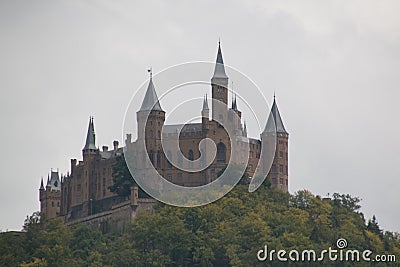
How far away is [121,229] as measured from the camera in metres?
118

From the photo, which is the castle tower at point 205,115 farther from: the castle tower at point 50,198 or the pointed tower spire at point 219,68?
the castle tower at point 50,198

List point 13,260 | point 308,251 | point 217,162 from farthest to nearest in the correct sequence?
point 217,162 → point 13,260 → point 308,251

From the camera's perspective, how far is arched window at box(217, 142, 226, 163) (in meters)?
122

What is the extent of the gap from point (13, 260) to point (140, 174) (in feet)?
42.6

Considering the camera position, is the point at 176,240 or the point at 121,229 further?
the point at 121,229

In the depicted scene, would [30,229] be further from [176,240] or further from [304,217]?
[304,217]

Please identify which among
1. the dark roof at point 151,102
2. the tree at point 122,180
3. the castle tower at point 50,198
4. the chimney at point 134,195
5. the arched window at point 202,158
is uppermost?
the dark roof at point 151,102

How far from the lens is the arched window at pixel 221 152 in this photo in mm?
122125

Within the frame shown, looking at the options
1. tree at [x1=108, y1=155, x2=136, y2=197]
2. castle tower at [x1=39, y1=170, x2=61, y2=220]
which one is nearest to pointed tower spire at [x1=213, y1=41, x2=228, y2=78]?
tree at [x1=108, y1=155, x2=136, y2=197]

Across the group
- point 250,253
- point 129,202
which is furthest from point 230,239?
point 129,202

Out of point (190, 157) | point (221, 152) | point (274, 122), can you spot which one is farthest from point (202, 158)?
point (274, 122)

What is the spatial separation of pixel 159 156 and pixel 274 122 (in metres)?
11.7

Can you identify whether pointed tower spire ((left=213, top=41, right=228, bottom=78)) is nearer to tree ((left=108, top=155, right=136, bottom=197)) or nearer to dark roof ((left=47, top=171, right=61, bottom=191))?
tree ((left=108, top=155, right=136, bottom=197))

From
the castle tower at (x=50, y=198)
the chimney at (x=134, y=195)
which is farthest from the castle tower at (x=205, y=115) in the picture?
the castle tower at (x=50, y=198)
